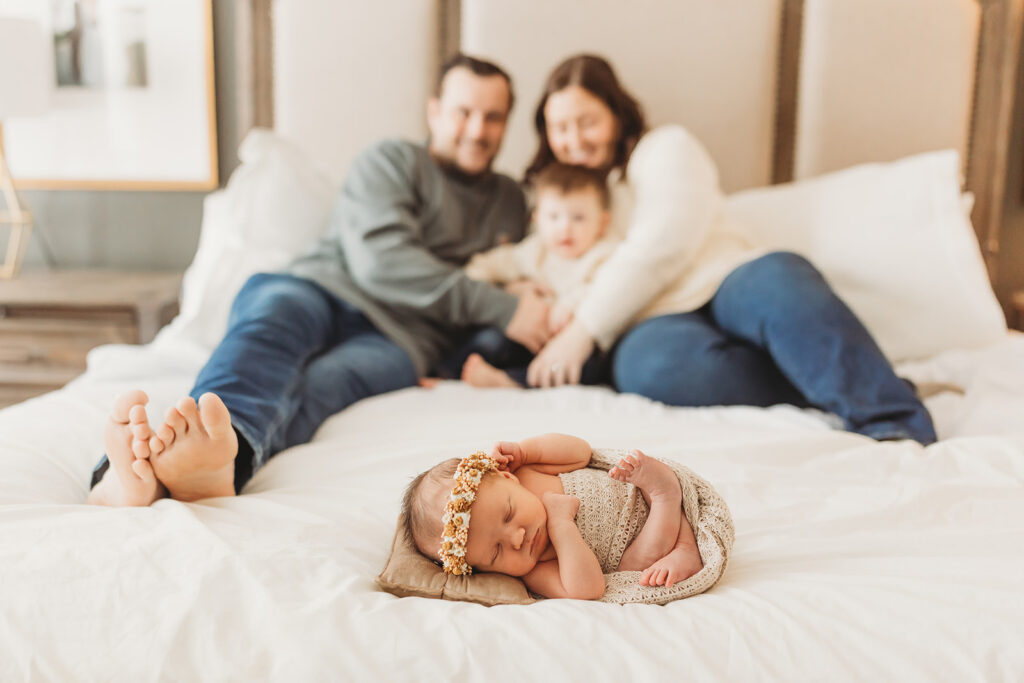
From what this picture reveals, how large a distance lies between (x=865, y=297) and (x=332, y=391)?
1.09 meters

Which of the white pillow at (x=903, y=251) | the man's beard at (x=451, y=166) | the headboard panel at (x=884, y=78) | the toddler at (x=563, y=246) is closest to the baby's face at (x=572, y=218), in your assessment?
the toddler at (x=563, y=246)

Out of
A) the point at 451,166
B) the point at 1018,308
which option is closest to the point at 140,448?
the point at 451,166

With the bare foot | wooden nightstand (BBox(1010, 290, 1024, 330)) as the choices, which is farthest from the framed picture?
wooden nightstand (BBox(1010, 290, 1024, 330))

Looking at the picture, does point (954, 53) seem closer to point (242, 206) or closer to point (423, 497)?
point (242, 206)

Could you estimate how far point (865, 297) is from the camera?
1602 millimetres

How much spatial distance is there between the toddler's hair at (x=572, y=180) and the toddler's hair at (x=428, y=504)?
97 centimetres

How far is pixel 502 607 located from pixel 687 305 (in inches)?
37.3

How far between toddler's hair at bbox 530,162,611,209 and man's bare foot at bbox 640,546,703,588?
3.26ft

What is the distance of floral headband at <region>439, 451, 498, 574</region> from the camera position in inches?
25.6

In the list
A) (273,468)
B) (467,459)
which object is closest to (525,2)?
(273,468)

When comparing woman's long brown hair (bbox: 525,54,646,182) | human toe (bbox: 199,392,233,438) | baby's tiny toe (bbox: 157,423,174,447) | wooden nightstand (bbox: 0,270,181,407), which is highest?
woman's long brown hair (bbox: 525,54,646,182)

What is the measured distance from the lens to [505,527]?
26.0 inches

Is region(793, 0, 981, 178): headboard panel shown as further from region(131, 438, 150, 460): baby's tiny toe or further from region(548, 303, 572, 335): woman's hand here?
region(131, 438, 150, 460): baby's tiny toe

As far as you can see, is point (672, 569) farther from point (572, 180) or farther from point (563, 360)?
point (572, 180)
